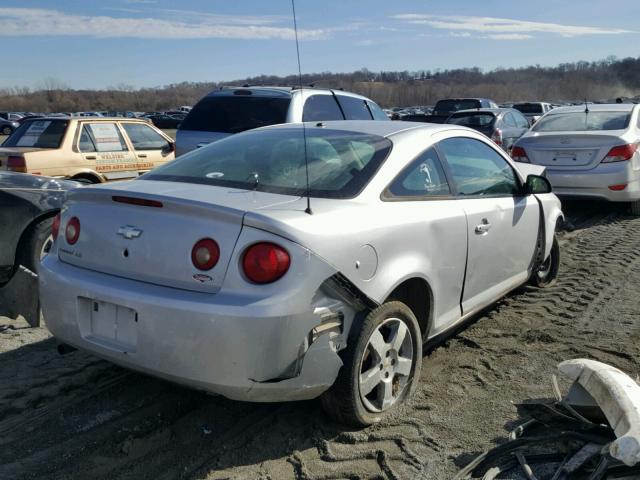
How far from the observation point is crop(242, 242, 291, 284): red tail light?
2.72 metres

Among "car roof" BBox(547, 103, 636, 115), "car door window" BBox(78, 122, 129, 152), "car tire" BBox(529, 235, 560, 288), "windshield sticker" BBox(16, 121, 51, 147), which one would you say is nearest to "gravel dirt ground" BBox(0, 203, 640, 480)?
"car tire" BBox(529, 235, 560, 288)

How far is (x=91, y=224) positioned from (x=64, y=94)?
399ft

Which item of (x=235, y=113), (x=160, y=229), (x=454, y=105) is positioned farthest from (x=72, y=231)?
(x=454, y=105)

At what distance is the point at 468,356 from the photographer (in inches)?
165

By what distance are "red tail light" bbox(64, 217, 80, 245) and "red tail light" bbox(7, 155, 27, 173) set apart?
5.70 metres

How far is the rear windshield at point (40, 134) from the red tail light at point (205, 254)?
7.04 meters

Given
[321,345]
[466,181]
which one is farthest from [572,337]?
[321,345]

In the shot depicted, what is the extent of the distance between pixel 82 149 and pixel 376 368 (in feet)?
23.8

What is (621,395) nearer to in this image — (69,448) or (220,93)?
(69,448)

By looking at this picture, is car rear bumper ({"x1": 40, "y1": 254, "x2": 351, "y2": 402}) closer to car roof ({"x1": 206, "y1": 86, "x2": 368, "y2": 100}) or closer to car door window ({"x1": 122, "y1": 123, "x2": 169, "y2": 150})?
car roof ({"x1": 206, "y1": 86, "x2": 368, "y2": 100})

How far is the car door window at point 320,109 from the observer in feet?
25.7

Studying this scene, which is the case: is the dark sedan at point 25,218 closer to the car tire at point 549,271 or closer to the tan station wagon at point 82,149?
the tan station wagon at point 82,149

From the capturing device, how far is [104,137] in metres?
9.52

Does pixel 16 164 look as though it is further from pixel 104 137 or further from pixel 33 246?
pixel 33 246
